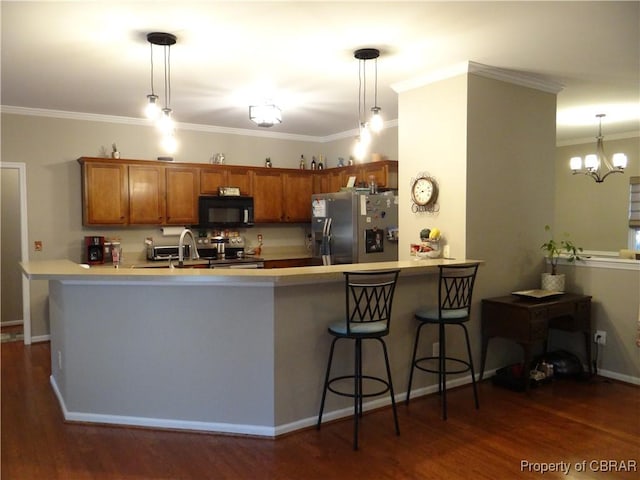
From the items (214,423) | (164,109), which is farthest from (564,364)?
(164,109)

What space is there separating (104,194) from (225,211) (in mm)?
1535

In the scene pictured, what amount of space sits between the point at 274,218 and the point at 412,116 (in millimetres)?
2930

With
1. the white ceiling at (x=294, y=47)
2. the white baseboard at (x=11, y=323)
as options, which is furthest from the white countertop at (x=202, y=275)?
the white baseboard at (x=11, y=323)

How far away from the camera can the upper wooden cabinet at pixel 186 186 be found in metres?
5.69

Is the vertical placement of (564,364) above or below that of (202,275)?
below

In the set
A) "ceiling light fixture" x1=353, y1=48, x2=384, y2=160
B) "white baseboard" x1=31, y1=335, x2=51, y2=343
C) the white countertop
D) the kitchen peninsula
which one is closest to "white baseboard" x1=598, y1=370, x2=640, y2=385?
the kitchen peninsula

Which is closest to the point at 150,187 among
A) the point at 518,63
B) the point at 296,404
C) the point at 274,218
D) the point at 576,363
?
the point at 274,218

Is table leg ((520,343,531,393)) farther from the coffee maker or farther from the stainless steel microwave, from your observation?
the coffee maker

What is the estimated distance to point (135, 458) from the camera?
2.87 meters

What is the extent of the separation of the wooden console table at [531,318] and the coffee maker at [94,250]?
437cm

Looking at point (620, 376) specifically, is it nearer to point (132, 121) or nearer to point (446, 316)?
point (446, 316)

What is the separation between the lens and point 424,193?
173 inches

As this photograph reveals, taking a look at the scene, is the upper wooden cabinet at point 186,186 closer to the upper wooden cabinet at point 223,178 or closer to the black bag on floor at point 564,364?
the upper wooden cabinet at point 223,178

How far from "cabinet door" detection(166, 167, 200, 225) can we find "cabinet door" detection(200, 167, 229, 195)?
7cm
